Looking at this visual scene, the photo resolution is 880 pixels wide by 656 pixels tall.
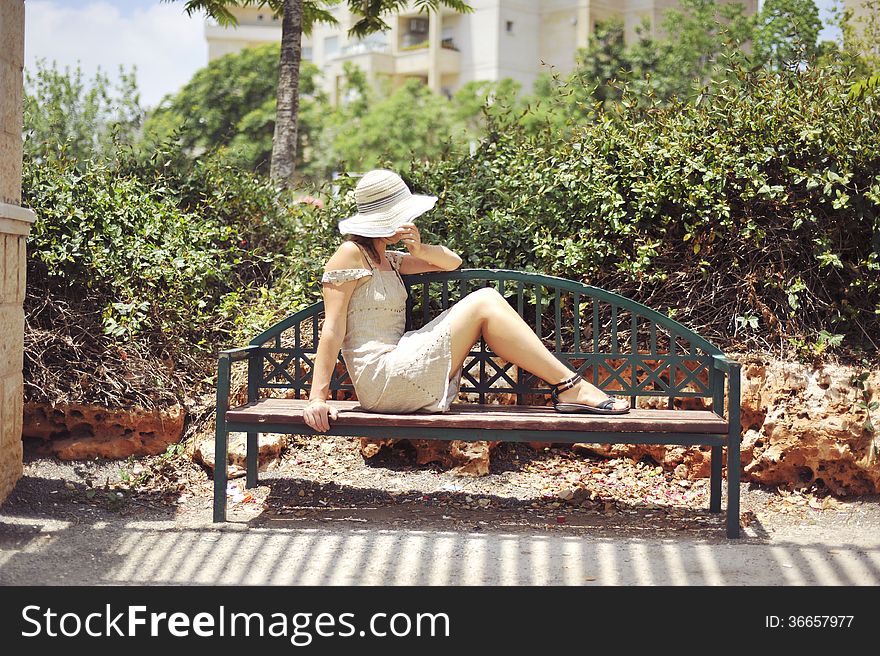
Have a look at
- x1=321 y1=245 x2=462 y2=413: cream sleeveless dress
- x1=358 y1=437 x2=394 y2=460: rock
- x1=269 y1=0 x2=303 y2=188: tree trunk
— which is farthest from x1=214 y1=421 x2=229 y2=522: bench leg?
x1=269 y1=0 x2=303 y2=188: tree trunk

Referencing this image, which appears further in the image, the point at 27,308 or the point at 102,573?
the point at 27,308

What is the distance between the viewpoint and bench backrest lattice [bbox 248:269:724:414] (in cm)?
484

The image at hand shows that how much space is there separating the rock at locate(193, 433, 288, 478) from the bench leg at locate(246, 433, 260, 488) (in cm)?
25

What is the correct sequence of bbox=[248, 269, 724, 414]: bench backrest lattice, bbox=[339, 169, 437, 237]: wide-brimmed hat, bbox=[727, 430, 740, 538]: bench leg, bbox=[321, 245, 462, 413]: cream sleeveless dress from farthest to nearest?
1. bbox=[248, 269, 724, 414]: bench backrest lattice
2. bbox=[339, 169, 437, 237]: wide-brimmed hat
3. bbox=[321, 245, 462, 413]: cream sleeveless dress
4. bbox=[727, 430, 740, 538]: bench leg

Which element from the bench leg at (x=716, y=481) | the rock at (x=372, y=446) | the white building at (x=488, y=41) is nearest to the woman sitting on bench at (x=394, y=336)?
the bench leg at (x=716, y=481)

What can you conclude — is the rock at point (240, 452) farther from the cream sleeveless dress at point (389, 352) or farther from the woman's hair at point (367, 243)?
the woman's hair at point (367, 243)

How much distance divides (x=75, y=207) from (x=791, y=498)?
14.2ft

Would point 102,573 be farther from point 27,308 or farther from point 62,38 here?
point 62,38

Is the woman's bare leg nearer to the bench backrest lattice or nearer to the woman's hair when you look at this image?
the bench backrest lattice

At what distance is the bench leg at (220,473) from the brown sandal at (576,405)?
156cm

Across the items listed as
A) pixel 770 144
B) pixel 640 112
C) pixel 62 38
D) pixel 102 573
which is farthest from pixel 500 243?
pixel 62 38

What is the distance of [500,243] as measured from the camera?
5.82 metres

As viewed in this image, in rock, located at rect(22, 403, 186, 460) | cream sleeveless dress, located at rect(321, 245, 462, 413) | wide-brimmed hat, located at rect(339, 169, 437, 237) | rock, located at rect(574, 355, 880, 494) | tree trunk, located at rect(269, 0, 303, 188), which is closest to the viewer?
cream sleeveless dress, located at rect(321, 245, 462, 413)

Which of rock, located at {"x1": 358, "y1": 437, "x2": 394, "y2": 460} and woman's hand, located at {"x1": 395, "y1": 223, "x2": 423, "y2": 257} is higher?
woman's hand, located at {"x1": 395, "y1": 223, "x2": 423, "y2": 257}
